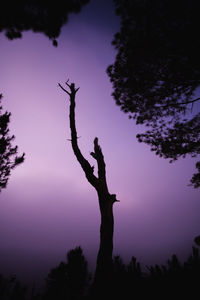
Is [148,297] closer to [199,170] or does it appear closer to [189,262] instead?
[189,262]

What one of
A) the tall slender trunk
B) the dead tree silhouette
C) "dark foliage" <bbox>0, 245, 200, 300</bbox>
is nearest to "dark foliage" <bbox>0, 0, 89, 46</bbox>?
the dead tree silhouette

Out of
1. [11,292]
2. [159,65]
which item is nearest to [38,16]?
[159,65]

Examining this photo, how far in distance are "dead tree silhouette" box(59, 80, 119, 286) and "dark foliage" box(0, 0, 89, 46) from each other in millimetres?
2520

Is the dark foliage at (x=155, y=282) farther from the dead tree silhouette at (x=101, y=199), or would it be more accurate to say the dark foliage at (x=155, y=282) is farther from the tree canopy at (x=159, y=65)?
the tree canopy at (x=159, y=65)

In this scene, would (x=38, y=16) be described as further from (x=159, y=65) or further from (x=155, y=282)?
(x=155, y=282)

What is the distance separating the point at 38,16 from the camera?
3.66 meters

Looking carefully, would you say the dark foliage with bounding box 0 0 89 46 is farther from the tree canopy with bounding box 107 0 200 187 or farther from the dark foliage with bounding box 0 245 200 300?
the dark foliage with bounding box 0 245 200 300

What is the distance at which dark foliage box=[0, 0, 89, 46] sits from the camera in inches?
131

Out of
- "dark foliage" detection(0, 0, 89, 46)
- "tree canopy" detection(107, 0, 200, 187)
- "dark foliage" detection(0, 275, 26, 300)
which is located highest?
"tree canopy" detection(107, 0, 200, 187)

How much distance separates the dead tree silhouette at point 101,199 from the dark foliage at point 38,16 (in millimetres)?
2520

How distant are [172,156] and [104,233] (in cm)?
501

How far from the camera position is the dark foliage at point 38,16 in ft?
10.9

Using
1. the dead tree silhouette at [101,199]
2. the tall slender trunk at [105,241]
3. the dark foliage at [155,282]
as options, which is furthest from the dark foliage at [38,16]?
the dark foliage at [155,282]

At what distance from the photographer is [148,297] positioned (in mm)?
3867
